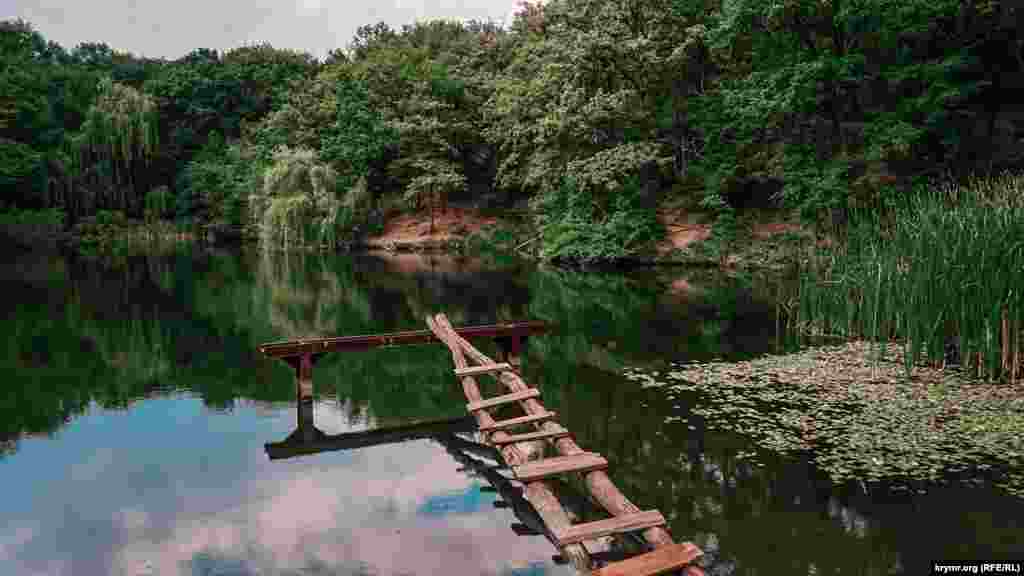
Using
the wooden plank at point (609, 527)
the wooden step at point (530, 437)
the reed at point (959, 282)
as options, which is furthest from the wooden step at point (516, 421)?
the reed at point (959, 282)

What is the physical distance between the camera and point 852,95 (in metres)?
20.0

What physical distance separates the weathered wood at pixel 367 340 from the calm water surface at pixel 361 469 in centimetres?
68

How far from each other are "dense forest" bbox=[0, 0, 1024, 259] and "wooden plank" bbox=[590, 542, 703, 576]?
14499 mm

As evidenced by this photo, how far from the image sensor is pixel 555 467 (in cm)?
467

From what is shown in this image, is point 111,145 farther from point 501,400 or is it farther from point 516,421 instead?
point 516,421

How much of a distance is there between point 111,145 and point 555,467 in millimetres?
41359

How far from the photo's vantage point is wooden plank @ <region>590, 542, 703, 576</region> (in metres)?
3.39

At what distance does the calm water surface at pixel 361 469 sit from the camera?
15.2ft

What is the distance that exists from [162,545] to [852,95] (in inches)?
792

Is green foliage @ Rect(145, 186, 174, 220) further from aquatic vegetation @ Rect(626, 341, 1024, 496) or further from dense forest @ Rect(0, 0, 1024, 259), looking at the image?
aquatic vegetation @ Rect(626, 341, 1024, 496)

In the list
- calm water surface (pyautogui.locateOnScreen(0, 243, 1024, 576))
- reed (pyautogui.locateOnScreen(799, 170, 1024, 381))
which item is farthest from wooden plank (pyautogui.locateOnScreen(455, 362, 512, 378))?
reed (pyautogui.locateOnScreen(799, 170, 1024, 381))

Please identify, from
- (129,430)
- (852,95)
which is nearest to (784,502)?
(129,430)

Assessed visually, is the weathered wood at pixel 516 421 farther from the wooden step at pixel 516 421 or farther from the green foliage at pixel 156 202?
the green foliage at pixel 156 202

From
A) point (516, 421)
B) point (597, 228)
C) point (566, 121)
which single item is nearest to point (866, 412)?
point (516, 421)
